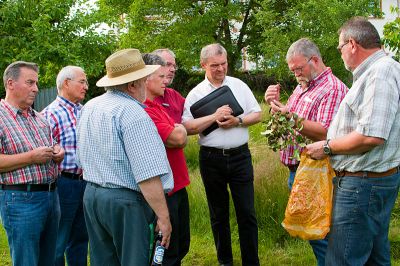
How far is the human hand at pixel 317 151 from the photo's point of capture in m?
3.70

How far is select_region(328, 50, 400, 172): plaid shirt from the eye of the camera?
3.26 meters

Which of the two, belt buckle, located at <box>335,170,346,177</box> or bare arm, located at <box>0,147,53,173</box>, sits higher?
bare arm, located at <box>0,147,53,173</box>

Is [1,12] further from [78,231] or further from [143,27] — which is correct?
[143,27]

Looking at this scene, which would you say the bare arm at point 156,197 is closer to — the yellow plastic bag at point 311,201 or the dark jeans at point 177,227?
the dark jeans at point 177,227

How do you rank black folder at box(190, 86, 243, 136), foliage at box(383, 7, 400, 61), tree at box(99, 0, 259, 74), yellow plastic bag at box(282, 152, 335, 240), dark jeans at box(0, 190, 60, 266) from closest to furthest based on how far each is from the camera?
yellow plastic bag at box(282, 152, 335, 240) < dark jeans at box(0, 190, 60, 266) < black folder at box(190, 86, 243, 136) < foliage at box(383, 7, 400, 61) < tree at box(99, 0, 259, 74)

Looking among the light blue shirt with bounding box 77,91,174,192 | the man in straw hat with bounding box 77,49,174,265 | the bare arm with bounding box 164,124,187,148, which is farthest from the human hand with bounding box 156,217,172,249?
the bare arm with bounding box 164,124,187,148

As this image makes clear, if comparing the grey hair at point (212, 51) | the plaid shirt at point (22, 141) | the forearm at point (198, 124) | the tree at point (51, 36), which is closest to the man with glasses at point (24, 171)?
the plaid shirt at point (22, 141)

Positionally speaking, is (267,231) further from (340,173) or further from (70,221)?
(340,173)

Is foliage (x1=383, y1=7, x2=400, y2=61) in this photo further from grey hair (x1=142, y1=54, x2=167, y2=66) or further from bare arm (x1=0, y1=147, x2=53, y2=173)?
bare arm (x1=0, y1=147, x2=53, y2=173)

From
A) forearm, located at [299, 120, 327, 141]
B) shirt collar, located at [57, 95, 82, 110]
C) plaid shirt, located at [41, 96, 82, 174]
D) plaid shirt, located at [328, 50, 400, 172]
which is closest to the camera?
plaid shirt, located at [328, 50, 400, 172]

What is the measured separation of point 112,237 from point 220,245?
2.09 m

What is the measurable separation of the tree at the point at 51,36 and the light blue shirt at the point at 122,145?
19.2 feet

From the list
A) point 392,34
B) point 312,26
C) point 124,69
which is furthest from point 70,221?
point 312,26

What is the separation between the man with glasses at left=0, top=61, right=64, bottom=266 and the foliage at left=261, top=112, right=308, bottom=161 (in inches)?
72.4
